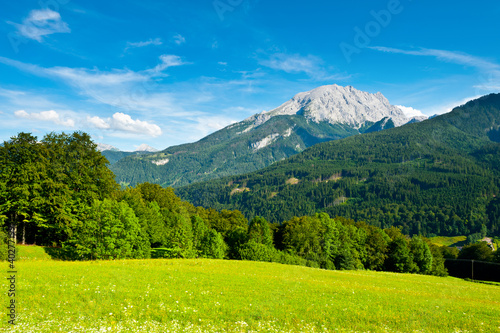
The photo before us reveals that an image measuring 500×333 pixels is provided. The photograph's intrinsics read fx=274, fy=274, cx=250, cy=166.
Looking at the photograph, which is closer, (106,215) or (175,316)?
(175,316)

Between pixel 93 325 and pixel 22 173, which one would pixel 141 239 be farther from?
pixel 93 325

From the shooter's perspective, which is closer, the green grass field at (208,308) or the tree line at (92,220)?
the green grass field at (208,308)

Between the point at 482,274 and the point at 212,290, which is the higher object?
the point at 212,290

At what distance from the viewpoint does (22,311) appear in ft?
49.3

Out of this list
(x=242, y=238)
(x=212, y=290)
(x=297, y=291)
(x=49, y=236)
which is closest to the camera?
(x=212, y=290)

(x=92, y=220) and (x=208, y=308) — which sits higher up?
(x=92, y=220)

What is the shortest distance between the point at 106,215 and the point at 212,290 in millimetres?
30246

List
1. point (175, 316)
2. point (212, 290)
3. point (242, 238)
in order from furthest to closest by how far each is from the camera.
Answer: point (242, 238) → point (212, 290) → point (175, 316)

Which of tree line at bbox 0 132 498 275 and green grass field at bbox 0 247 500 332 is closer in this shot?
green grass field at bbox 0 247 500 332

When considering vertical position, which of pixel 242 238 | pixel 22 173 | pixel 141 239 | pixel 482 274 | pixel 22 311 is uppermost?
pixel 22 173

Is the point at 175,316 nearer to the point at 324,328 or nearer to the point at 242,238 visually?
the point at 324,328

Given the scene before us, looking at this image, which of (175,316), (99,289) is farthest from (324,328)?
(99,289)

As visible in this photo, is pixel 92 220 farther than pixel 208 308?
Yes

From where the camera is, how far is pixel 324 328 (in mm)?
15867
